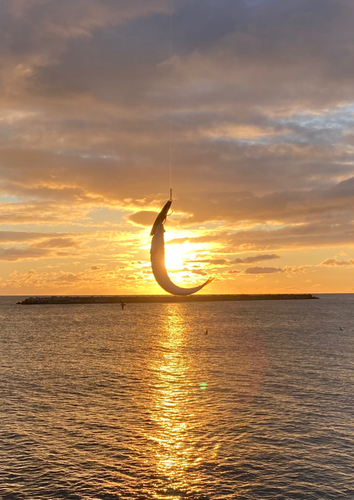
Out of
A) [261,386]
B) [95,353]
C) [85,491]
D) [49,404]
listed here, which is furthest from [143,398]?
[95,353]

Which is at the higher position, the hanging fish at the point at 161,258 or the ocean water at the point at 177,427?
the hanging fish at the point at 161,258

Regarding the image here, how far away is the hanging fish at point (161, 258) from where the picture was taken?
58.5ft

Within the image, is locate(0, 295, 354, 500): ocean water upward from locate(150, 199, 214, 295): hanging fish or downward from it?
downward

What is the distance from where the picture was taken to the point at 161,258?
61.0 feet

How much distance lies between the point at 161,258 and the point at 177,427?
4250 cm

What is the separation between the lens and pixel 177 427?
56094 mm

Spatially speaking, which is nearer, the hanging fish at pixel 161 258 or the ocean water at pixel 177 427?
the hanging fish at pixel 161 258

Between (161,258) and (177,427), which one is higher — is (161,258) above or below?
above

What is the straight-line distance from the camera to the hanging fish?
58.5 feet

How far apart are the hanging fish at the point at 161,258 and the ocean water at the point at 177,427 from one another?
26770 millimetres

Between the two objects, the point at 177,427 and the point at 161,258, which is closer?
the point at 161,258

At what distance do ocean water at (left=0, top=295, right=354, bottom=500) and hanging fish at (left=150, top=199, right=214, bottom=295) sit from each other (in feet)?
87.8

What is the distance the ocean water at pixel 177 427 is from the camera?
41.5 m

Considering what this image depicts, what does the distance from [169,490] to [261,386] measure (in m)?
38.1
